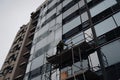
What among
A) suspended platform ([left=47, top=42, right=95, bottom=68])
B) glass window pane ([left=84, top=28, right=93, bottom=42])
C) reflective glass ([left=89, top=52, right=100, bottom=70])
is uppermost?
glass window pane ([left=84, top=28, right=93, bottom=42])

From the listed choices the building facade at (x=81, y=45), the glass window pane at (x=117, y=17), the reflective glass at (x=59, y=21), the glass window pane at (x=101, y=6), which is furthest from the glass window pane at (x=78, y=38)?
the reflective glass at (x=59, y=21)

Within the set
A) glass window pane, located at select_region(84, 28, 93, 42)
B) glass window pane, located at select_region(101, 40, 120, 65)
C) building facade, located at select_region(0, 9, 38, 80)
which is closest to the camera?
glass window pane, located at select_region(101, 40, 120, 65)

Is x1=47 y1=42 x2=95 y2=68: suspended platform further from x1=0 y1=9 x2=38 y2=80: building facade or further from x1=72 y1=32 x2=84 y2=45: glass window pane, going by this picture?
x1=0 y1=9 x2=38 y2=80: building facade

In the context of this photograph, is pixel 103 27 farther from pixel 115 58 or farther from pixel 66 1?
pixel 66 1

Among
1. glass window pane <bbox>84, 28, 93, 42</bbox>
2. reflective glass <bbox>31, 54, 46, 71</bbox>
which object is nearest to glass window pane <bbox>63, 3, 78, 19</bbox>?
glass window pane <bbox>84, 28, 93, 42</bbox>

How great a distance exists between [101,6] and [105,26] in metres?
2.78

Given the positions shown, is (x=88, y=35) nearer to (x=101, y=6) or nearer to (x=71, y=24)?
(x=101, y=6)

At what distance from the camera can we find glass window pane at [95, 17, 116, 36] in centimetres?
1295

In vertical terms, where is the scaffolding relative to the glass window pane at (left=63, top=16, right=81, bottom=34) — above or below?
below

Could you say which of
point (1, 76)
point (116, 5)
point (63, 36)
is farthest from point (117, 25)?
point (1, 76)

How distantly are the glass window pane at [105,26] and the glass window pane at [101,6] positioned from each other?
1.68m

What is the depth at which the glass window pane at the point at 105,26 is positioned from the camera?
13.0 meters

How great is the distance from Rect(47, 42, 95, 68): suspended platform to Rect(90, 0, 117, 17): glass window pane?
421cm

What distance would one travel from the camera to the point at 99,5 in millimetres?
15742
